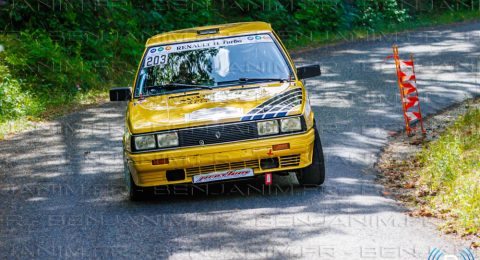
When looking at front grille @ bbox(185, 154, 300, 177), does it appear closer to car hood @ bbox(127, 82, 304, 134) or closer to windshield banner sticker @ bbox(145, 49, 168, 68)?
car hood @ bbox(127, 82, 304, 134)

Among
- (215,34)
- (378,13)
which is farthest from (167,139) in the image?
(378,13)

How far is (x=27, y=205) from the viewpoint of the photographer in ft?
30.5

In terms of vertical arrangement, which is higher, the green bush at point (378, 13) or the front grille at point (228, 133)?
the front grille at point (228, 133)

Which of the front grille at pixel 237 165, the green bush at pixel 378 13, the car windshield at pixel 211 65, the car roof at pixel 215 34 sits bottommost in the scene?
the green bush at pixel 378 13

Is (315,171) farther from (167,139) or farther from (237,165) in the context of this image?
(167,139)

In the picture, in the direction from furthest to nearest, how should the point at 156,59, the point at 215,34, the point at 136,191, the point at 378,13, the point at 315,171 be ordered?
the point at 378,13 < the point at 215,34 < the point at 156,59 < the point at 136,191 < the point at 315,171

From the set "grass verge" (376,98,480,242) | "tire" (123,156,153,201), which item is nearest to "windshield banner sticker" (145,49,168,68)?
"tire" (123,156,153,201)

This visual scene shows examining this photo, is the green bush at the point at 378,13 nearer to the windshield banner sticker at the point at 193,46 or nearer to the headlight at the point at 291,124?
the windshield banner sticker at the point at 193,46

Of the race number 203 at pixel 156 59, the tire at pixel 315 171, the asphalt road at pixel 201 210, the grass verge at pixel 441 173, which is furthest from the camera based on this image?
the race number 203 at pixel 156 59

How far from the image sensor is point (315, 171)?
884 cm

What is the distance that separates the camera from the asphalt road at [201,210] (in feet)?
23.1

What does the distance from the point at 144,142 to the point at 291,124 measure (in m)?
1.47

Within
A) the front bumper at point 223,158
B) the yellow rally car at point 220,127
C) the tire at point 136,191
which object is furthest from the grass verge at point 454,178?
the tire at point 136,191

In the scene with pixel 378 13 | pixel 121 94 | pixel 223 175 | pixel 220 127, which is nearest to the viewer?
pixel 220 127
